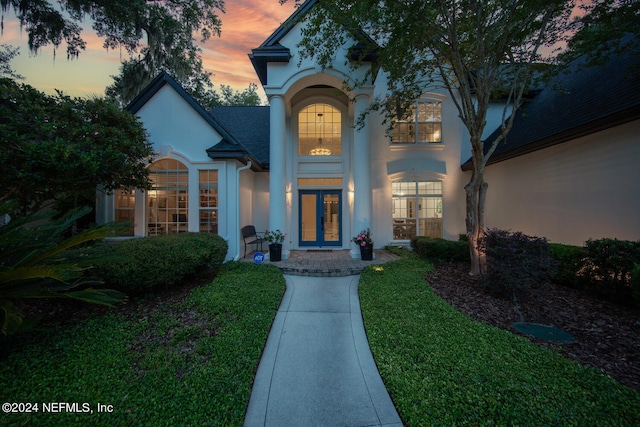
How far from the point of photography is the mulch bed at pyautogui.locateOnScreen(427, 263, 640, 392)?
3.32 meters

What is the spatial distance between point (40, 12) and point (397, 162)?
14.3 meters

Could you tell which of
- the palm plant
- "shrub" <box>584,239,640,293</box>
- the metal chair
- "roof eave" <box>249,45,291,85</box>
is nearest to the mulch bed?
"shrub" <box>584,239,640,293</box>

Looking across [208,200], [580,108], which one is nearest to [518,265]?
[580,108]

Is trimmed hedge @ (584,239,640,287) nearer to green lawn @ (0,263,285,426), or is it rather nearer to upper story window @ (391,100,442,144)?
green lawn @ (0,263,285,426)

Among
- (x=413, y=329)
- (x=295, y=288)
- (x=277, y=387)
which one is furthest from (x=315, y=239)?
(x=277, y=387)

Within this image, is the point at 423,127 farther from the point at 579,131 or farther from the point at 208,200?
the point at 208,200

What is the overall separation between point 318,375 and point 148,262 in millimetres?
3802

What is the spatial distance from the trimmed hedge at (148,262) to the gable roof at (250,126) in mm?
5236

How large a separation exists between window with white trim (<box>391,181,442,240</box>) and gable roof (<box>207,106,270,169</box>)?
5.52 meters

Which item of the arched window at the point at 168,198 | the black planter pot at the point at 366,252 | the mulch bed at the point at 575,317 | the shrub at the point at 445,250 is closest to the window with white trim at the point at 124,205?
the arched window at the point at 168,198

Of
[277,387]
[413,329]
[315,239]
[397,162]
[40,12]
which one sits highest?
[40,12]

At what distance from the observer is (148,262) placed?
16.1 feet

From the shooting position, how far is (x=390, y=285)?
5.84m

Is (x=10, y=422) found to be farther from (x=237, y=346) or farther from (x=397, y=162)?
(x=397, y=162)
